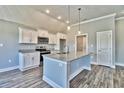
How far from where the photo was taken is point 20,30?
4262 millimetres

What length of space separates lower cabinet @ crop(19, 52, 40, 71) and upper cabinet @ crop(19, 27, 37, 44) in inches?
29.7

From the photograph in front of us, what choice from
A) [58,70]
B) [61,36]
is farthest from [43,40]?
[58,70]

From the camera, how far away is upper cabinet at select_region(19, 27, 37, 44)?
427 centimetres

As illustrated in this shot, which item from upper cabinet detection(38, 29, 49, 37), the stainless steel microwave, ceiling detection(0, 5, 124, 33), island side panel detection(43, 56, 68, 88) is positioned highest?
ceiling detection(0, 5, 124, 33)

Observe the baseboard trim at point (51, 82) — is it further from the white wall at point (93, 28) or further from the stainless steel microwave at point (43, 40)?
the white wall at point (93, 28)

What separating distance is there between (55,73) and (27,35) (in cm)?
291

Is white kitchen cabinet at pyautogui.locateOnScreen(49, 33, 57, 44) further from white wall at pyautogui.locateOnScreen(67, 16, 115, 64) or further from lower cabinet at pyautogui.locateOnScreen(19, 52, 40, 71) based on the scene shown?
lower cabinet at pyautogui.locateOnScreen(19, 52, 40, 71)

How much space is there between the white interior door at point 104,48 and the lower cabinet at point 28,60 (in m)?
3.65

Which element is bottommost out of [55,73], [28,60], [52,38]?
[55,73]

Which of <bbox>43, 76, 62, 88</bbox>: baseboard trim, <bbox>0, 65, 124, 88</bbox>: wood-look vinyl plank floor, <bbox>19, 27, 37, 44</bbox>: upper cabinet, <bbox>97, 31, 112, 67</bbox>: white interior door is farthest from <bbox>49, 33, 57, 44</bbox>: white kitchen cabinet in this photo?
<bbox>43, 76, 62, 88</bbox>: baseboard trim

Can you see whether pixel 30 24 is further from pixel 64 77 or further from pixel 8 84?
pixel 64 77

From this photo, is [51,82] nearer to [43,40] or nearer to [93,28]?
[43,40]

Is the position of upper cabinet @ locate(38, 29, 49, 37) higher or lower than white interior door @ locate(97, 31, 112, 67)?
higher

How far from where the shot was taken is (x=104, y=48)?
4762mm
